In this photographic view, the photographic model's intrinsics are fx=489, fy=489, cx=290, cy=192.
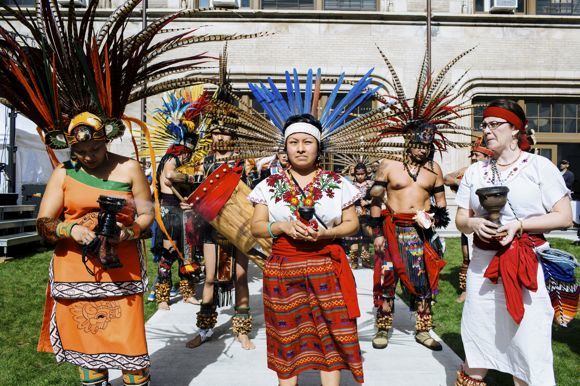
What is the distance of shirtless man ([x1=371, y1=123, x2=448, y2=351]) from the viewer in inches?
187

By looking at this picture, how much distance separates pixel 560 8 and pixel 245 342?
1466 centimetres

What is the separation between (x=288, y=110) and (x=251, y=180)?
5.37 feet

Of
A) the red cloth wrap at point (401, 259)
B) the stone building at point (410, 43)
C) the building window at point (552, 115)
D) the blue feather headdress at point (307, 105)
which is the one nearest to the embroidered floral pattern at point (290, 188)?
the blue feather headdress at point (307, 105)

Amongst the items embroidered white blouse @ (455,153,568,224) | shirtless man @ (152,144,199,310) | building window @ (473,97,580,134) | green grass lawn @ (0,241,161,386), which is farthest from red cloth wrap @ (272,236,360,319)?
building window @ (473,97,580,134)

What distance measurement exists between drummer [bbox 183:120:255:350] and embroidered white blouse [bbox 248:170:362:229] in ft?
4.95

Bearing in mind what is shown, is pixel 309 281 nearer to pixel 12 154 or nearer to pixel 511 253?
pixel 511 253

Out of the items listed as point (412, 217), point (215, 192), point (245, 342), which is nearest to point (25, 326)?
point (245, 342)

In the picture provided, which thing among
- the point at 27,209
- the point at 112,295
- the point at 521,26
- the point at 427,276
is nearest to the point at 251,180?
the point at 427,276

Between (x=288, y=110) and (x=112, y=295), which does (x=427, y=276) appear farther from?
(x=112, y=295)

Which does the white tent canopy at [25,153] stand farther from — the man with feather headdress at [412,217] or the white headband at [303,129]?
the white headband at [303,129]

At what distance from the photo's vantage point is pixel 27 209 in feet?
35.0

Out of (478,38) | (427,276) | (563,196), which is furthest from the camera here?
(478,38)

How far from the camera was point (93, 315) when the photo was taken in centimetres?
291

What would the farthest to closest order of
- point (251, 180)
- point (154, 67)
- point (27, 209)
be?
1. point (27, 209)
2. point (251, 180)
3. point (154, 67)
